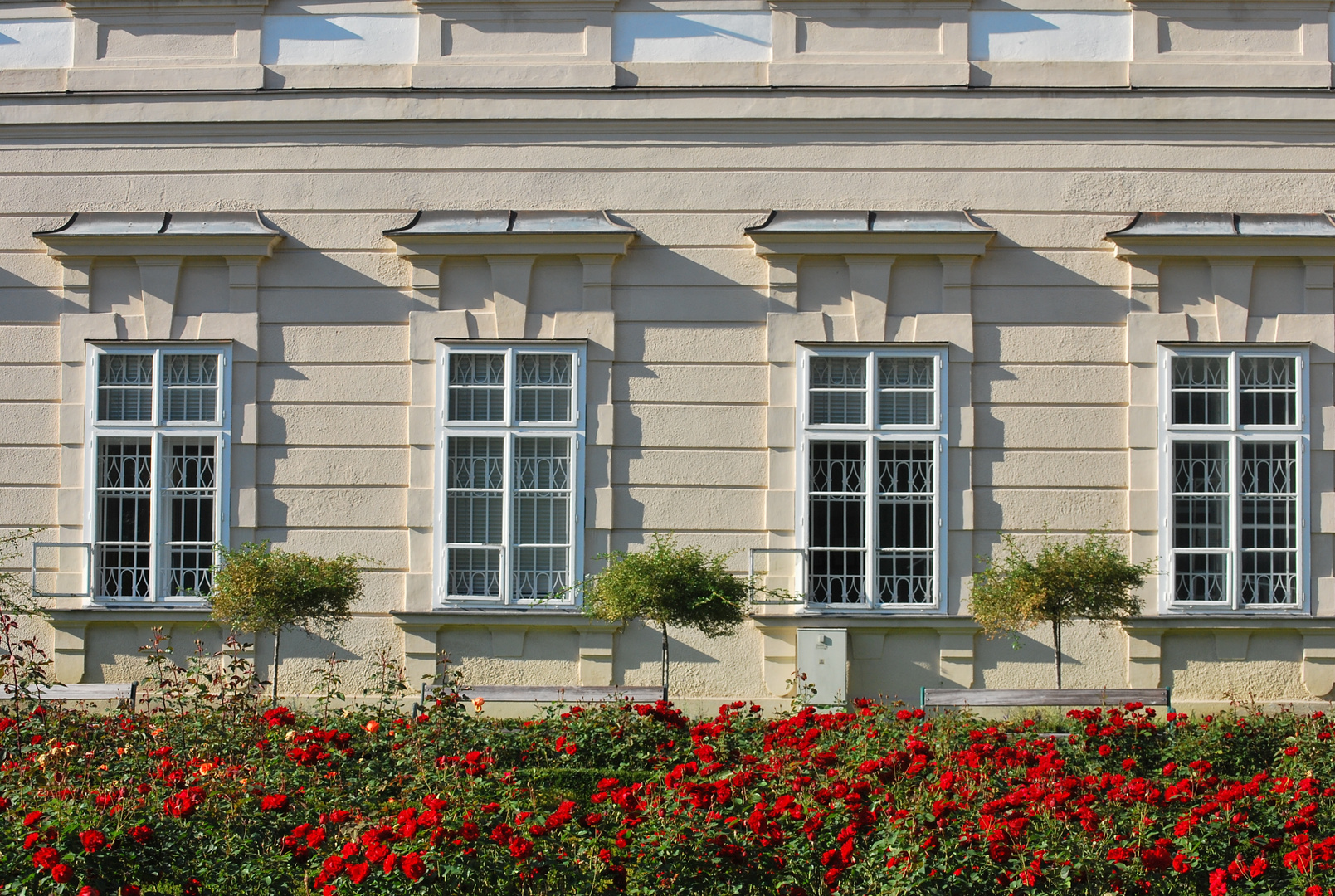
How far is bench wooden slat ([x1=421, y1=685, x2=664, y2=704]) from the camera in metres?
7.95

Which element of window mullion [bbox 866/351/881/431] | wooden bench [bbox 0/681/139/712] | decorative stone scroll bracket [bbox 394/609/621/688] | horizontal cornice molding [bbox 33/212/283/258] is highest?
horizontal cornice molding [bbox 33/212/283/258]

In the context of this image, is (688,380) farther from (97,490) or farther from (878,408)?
(97,490)

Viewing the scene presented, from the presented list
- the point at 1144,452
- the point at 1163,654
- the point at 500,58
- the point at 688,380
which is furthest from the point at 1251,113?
the point at 500,58

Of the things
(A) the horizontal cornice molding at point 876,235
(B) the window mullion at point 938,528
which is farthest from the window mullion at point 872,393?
(A) the horizontal cornice molding at point 876,235

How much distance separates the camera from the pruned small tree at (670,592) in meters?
8.12

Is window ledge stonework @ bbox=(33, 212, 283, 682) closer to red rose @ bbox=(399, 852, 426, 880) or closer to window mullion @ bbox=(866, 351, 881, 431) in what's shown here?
window mullion @ bbox=(866, 351, 881, 431)

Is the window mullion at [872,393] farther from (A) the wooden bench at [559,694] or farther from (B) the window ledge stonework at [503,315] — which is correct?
(A) the wooden bench at [559,694]

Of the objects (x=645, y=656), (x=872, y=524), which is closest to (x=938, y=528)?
(x=872, y=524)

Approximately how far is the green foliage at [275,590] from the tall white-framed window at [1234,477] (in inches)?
276

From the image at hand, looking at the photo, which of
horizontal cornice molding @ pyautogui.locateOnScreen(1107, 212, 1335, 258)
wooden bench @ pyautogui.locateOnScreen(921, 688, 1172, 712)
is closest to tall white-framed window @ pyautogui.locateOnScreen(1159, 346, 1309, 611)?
horizontal cornice molding @ pyautogui.locateOnScreen(1107, 212, 1335, 258)

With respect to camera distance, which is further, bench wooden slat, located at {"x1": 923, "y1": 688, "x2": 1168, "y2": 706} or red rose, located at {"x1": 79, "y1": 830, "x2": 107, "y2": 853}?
bench wooden slat, located at {"x1": 923, "y1": 688, "x2": 1168, "y2": 706}

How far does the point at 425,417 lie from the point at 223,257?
2.34 meters

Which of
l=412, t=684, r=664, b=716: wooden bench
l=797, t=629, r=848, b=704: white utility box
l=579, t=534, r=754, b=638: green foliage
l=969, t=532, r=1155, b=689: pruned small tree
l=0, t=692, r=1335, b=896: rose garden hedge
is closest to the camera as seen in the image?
l=0, t=692, r=1335, b=896: rose garden hedge

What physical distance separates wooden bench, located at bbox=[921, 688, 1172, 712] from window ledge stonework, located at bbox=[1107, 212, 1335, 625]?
150 cm
